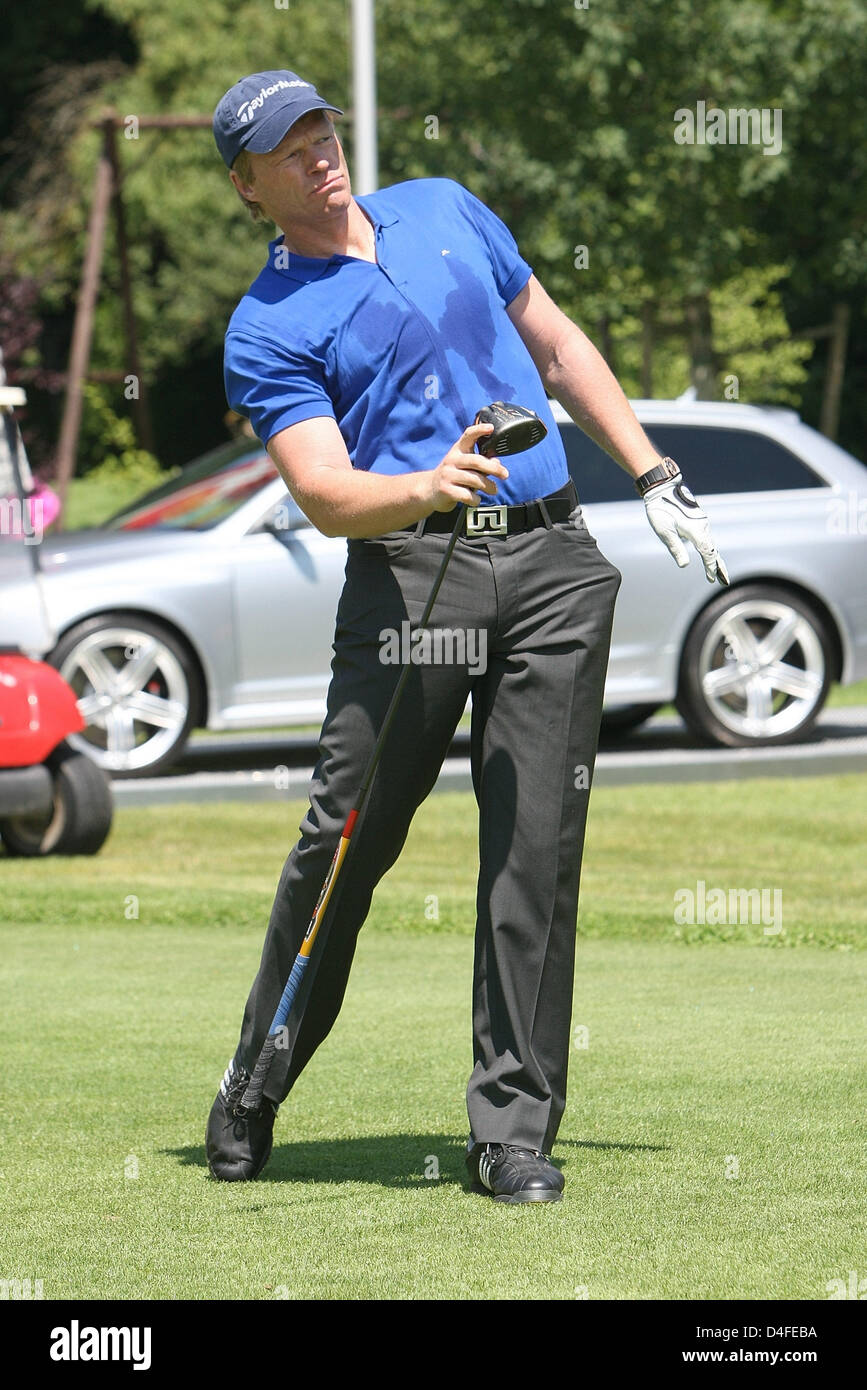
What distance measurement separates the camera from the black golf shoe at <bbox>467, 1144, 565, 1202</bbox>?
3924 mm

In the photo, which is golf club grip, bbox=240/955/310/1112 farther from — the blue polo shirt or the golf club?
the blue polo shirt

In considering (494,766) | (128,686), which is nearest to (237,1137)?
(494,766)

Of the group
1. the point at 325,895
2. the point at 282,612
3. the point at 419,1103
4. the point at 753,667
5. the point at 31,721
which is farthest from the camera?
the point at 753,667

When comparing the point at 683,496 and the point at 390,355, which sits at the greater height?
the point at 390,355

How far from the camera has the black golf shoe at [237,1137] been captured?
13.6ft

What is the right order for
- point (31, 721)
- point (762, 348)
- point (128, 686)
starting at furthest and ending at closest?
point (762, 348) < point (128, 686) < point (31, 721)

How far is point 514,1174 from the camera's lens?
Answer: 395 centimetres

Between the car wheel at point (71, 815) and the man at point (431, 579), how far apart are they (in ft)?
15.6

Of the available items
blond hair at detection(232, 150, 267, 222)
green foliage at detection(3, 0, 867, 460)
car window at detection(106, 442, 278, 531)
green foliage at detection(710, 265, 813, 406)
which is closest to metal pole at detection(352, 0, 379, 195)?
green foliage at detection(3, 0, 867, 460)

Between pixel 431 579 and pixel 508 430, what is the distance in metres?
0.41

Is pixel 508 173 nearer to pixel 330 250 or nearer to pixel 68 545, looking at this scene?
pixel 68 545

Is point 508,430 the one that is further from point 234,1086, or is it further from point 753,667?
point 753,667
